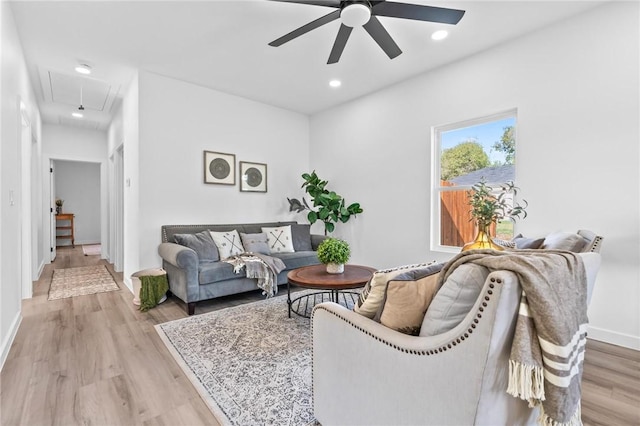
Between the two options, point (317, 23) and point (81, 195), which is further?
point (81, 195)

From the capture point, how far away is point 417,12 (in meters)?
2.12

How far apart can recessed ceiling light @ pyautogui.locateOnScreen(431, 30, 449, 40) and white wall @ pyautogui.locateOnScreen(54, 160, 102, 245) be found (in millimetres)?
9627

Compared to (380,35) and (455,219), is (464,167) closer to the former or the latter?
(455,219)

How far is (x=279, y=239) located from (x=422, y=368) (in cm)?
352

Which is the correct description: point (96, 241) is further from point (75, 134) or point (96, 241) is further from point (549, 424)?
point (549, 424)

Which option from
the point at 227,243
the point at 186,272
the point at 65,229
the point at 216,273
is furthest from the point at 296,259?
the point at 65,229

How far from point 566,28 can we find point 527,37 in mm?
308

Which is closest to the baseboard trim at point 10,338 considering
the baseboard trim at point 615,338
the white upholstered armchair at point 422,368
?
the white upholstered armchair at point 422,368

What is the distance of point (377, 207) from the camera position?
175 inches

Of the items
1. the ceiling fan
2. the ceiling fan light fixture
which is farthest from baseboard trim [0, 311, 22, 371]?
the ceiling fan light fixture

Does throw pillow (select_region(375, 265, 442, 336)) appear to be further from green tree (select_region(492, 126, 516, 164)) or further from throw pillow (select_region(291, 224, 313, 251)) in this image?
throw pillow (select_region(291, 224, 313, 251))

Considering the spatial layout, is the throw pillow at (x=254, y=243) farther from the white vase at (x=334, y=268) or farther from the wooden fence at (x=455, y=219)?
the wooden fence at (x=455, y=219)

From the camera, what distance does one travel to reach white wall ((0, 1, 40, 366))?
2309mm

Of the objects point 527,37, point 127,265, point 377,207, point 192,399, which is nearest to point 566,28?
point 527,37
